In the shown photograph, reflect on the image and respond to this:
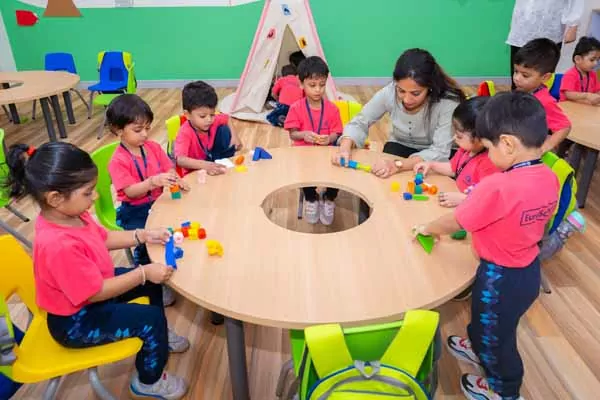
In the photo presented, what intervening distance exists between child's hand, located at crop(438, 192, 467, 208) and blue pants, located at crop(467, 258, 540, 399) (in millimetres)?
413

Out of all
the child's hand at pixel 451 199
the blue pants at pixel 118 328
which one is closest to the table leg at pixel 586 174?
the child's hand at pixel 451 199

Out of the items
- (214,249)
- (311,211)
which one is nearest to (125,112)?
(214,249)

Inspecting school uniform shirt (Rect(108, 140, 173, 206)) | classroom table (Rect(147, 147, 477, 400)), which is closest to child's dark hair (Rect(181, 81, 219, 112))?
school uniform shirt (Rect(108, 140, 173, 206))

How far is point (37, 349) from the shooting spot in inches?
61.5

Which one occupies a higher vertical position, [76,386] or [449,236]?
[449,236]

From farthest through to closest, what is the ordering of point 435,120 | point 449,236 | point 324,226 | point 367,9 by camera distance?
point 367,9, point 324,226, point 435,120, point 449,236

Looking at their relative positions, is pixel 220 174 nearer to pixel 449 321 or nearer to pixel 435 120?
pixel 435 120

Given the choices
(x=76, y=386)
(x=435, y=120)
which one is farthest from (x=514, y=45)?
(x=76, y=386)

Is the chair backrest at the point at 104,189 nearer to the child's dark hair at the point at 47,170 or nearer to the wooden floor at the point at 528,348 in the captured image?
the wooden floor at the point at 528,348

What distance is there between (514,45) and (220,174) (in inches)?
142

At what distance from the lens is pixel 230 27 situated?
6.38 metres

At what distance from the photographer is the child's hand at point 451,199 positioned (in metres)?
1.90

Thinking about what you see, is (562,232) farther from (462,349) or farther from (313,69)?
(313,69)

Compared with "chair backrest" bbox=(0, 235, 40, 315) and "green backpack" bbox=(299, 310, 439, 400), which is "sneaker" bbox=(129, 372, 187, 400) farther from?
"green backpack" bbox=(299, 310, 439, 400)
